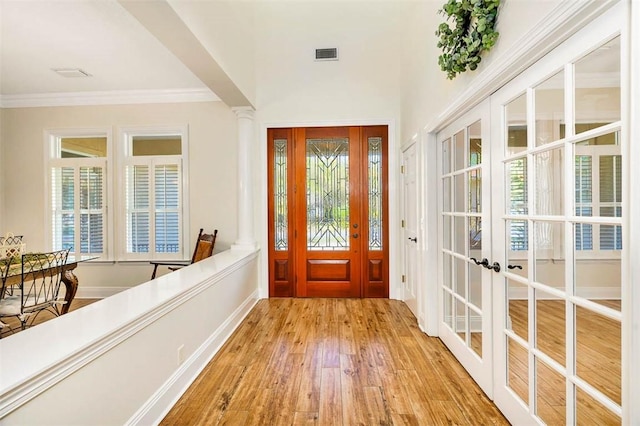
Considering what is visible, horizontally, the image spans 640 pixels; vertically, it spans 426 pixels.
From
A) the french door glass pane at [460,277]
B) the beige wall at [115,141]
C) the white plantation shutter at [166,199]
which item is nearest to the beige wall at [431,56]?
the french door glass pane at [460,277]

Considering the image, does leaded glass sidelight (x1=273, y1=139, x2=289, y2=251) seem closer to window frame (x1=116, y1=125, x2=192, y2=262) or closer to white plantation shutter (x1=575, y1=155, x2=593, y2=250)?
window frame (x1=116, y1=125, x2=192, y2=262)

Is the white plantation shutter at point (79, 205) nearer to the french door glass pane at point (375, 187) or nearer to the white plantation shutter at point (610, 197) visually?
the french door glass pane at point (375, 187)

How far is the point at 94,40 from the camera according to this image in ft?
10.1

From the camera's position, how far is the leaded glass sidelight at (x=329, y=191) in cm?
415

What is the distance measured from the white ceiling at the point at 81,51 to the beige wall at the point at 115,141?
0.32m

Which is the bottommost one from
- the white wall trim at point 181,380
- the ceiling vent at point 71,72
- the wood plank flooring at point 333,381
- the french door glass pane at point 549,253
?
the wood plank flooring at point 333,381

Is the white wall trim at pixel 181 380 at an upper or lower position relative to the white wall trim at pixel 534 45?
lower

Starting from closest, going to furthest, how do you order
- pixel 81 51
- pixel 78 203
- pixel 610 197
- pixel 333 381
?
pixel 610 197, pixel 333 381, pixel 81 51, pixel 78 203

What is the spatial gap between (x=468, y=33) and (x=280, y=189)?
2.89 meters

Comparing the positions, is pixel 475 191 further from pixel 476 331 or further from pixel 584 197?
pixel 476 331

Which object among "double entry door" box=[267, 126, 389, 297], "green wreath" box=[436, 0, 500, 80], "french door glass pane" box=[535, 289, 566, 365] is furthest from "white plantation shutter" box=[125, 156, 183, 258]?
"french door glass pane" box=[535, 289, 566, 365]

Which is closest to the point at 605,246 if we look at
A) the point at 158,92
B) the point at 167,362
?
the point at 167,362

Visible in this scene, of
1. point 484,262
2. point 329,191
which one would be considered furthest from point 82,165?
point 484,262

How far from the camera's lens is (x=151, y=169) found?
14.1 ft
